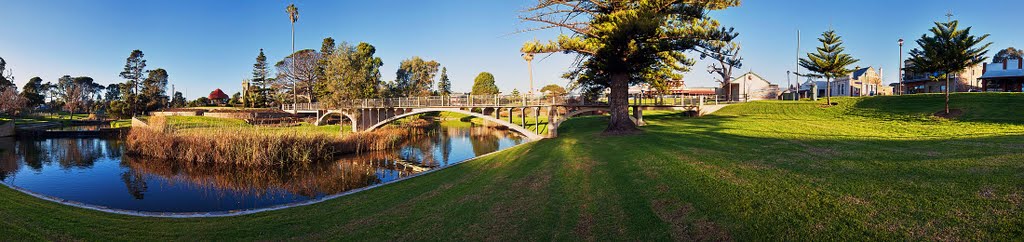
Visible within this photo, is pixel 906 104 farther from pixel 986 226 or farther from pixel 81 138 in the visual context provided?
pixel 81 138

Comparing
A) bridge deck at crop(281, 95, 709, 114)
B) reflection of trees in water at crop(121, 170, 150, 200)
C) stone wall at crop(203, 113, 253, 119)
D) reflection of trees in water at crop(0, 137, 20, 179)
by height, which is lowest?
reflection of trees in water at crop(121, 170, 150, 200)

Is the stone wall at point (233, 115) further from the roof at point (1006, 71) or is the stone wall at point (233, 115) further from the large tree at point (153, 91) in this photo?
the roof at point (1006, 71)

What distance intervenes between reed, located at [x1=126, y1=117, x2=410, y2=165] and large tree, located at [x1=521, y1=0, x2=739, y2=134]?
13.8m

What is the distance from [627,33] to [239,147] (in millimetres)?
19992

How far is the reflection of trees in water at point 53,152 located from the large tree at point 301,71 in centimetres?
3271

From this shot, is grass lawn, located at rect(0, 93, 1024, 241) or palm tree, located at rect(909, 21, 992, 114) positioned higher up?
palm tree, located at rect(909, 21, 992, 114)

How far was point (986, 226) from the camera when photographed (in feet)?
15.9

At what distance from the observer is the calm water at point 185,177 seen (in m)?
15.4

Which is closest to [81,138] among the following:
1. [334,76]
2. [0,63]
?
[334,76]

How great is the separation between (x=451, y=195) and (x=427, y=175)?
18.0ft

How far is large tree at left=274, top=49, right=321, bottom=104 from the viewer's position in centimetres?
6875

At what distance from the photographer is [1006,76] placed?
116 ft

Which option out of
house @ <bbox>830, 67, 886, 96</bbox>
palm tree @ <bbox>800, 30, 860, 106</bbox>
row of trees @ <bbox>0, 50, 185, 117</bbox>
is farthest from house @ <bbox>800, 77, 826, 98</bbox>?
row of trees @ <bbox>0, 50, 185, 117</bbox>

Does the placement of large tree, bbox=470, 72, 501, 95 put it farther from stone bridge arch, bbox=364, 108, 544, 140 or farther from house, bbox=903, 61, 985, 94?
house, bbox=903, 61, 985, 94
